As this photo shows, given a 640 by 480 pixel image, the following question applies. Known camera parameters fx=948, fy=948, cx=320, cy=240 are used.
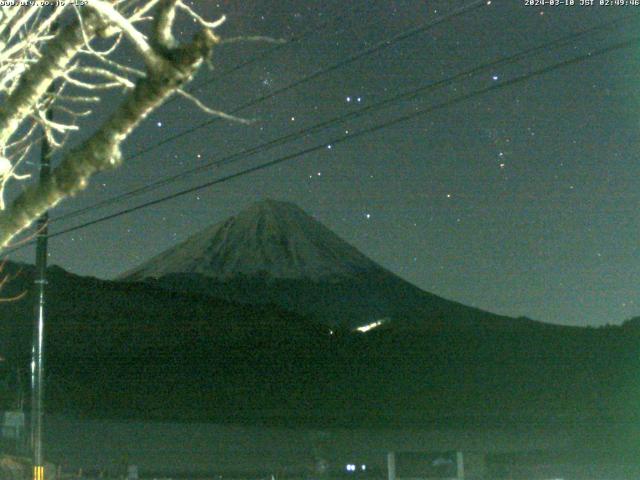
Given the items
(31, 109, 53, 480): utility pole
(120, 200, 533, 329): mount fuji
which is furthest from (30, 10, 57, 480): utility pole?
(120, 200, 533, 329): mount fuji

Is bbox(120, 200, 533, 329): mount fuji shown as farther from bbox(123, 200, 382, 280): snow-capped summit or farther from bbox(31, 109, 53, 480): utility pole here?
bbox(31, 109, 53, 480): utility pole

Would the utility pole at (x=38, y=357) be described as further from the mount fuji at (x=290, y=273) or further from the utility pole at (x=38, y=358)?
the mount fuji at (x=290, y=273)

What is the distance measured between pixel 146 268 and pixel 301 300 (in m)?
19.4

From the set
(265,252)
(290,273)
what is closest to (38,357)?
(290,273)

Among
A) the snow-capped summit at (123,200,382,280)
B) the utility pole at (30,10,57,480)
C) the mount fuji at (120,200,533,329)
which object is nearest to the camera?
the utility pole at (30,10,57,480)

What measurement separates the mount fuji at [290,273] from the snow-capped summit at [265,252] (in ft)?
0.38

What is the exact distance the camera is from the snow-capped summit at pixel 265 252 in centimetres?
10738

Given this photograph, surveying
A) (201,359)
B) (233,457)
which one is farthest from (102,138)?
(201,359)

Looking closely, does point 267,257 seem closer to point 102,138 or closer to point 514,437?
point 514,437

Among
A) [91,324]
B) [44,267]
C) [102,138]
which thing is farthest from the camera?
[91,324]

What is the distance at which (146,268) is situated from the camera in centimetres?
10950

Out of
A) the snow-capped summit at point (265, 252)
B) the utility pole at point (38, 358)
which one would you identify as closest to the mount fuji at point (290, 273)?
the snow-capped summit at point (265, 252)

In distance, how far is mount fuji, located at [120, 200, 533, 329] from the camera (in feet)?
323

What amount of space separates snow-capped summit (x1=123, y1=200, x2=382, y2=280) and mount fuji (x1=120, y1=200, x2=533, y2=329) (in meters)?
0.12
